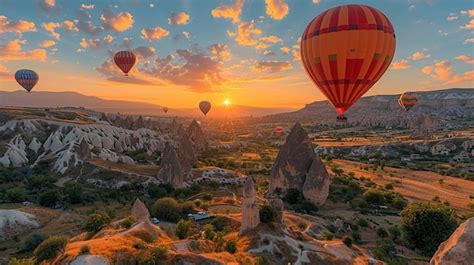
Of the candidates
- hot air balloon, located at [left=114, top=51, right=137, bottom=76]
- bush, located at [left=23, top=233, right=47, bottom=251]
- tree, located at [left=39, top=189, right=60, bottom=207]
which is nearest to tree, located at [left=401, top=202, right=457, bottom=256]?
bush, located at [left=23, top=233, right=47, bottom=251]

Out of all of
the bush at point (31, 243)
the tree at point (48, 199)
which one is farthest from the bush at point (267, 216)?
the tree at point (48, 199)

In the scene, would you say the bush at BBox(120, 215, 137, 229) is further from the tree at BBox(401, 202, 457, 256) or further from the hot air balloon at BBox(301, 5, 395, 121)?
the tree at BBox(401, 202, 457, 256)

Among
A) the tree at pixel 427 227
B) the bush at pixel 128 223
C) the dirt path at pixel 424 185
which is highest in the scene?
the bush at pixel 128 223

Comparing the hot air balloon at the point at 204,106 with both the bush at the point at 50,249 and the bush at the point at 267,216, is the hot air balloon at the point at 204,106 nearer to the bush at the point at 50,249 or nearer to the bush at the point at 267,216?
the bush at the point at 267,216

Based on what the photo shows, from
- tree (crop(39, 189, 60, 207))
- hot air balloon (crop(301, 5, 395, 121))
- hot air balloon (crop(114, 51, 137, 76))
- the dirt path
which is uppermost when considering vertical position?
hot air balloon (crop(114, 51, 137, 76))

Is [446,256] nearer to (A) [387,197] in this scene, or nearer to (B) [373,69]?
(B) [373,69]

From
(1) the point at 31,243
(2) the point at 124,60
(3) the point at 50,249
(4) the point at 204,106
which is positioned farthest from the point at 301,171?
(4) the point at 204,106
